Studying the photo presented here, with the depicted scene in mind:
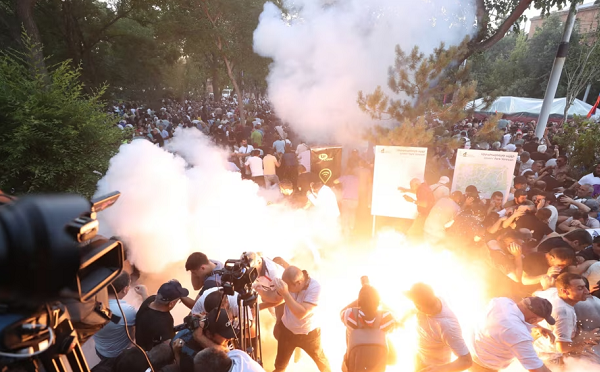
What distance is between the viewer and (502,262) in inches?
190

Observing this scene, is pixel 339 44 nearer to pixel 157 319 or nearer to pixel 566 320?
pixel 566 320

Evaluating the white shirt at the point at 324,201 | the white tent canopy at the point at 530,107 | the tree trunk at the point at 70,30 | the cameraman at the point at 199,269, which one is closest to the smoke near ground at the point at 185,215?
the white shirt at the point at 324,201

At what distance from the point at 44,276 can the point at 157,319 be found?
93.7 inches

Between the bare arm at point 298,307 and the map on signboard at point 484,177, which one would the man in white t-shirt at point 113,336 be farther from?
the map on signboard at point 484,177

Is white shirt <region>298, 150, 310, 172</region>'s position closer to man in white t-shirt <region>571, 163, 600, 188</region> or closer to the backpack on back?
the backpack on back

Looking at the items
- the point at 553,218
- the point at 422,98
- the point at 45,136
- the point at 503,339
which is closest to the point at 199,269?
the point at 45,136

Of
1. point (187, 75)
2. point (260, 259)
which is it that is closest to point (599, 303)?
point (260, 259)

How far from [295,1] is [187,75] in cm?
2420

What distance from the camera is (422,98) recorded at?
769 cm

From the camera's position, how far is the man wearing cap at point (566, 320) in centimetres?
338

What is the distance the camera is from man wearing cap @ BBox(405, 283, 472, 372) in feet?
9.97

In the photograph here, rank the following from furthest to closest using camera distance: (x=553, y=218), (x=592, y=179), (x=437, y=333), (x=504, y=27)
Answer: (x=504, y=27) → (x=592, y=179) → (x=553, y=218) → (x=437, y=333)

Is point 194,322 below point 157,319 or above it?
above

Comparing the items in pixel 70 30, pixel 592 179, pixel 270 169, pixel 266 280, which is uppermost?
pixel 70 30
